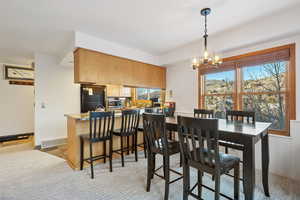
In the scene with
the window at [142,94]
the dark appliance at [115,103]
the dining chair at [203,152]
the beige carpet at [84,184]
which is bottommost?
the beige carpet at [84,184]

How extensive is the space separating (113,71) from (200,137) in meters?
2.69

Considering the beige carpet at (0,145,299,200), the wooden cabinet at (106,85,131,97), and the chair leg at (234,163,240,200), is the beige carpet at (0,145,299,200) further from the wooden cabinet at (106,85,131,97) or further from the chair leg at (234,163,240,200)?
the wooden cabinet at (106,85,131,97)

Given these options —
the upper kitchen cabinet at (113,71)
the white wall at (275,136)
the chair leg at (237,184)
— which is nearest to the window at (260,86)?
the white wall at (275,136)

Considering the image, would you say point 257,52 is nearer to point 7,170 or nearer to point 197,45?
point 197,45

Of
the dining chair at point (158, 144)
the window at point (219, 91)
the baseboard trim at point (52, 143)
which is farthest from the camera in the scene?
the baseboard trim at point (52, 143)

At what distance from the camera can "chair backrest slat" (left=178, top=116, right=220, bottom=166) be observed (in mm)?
1391

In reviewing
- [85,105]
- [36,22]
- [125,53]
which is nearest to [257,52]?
[125,53]

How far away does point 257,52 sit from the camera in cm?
287

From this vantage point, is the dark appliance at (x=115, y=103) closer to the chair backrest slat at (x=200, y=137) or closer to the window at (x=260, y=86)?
the window at (x=260, y=86)

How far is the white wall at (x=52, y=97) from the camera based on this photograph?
411 cm

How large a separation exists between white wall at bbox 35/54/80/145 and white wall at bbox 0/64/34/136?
1.77 metres

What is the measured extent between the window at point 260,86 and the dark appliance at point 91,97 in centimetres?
315

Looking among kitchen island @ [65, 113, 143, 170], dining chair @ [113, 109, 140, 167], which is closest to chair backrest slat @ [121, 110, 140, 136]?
dining chair @ [113, 109, 140, 167]

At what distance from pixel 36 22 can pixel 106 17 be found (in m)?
1.25
